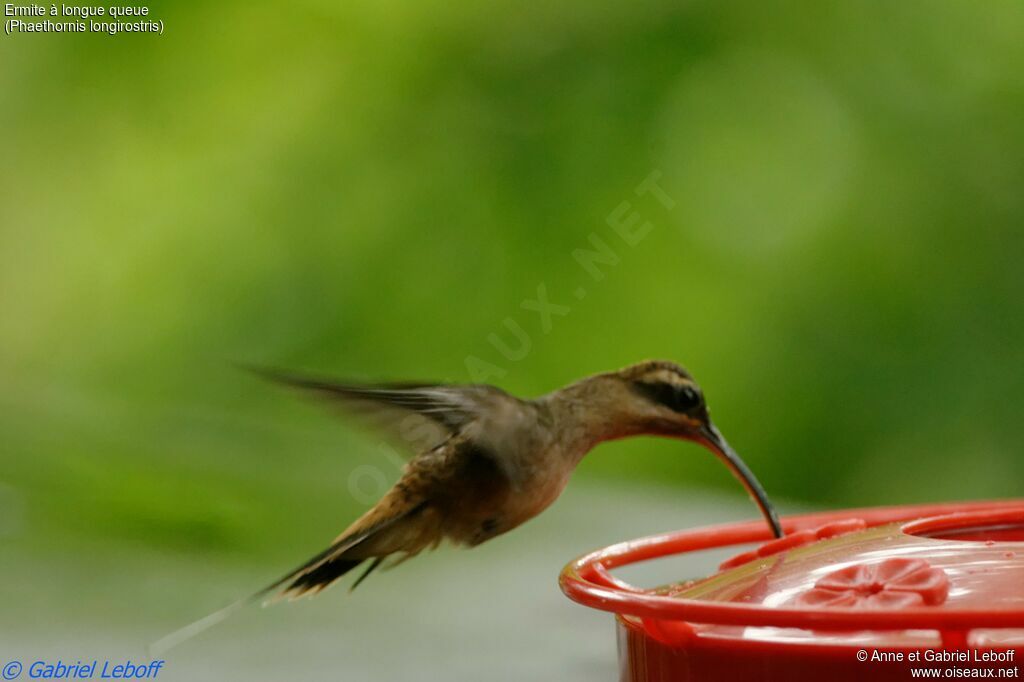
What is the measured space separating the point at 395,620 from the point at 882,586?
1799 millimetres

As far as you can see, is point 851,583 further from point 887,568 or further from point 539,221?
point 539,221

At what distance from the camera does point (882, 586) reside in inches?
52.3

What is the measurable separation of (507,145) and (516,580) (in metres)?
1.55

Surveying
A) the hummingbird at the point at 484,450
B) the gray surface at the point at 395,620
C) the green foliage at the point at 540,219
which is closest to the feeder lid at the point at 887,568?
the hummingbird at the point at 484,450

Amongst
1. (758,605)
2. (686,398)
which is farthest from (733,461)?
(758,605)

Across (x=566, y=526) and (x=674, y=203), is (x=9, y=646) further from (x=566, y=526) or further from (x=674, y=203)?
(x=674, y=203)

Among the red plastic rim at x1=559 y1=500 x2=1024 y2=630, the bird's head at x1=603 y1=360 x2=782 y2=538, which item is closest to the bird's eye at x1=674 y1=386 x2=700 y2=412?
the bird's head at x1=603 y1=360 x2=782 y2=538

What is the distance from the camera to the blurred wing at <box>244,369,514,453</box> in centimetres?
199

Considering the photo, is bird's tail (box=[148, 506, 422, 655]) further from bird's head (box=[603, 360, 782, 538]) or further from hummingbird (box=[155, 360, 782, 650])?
bird's head (box=[603, 360, 782, 538])

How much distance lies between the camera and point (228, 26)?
3654 millimetres

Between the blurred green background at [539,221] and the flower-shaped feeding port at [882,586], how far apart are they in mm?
1773

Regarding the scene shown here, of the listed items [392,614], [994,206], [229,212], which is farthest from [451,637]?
[994,206]

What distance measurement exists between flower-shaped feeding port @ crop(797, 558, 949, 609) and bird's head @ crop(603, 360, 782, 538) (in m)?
0.72

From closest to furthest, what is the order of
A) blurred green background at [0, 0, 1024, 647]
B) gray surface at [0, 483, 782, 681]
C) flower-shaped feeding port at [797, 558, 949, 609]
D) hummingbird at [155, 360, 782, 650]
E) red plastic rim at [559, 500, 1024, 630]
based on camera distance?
red plastic rim at [559, 500, 1024, 630], flower-shaped feeding port at [797, 558, 949, 609], hummingbird at [155, 360, 782, 650], gray surface at [0, 483, 782, 681], blurred green background at [0, 0, 1024, 647]
